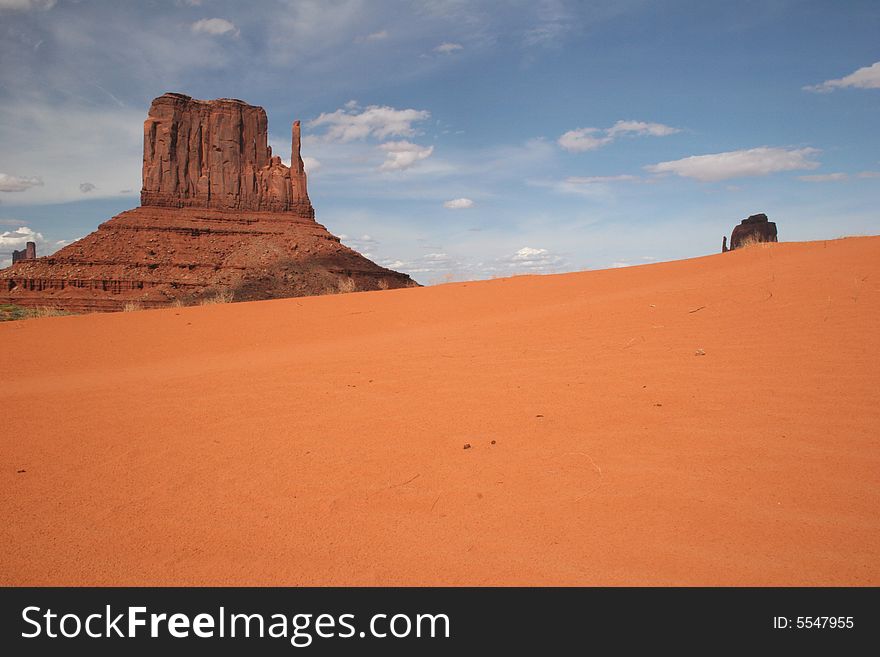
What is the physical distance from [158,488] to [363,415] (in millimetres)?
1539

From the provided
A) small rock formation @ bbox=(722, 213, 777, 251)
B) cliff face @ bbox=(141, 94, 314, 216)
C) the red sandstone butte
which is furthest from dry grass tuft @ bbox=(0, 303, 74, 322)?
small rock formation @ bbox=(722, 213, 777, 251)

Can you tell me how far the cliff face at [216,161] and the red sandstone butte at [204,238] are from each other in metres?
0.12

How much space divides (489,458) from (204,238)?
56.1 m

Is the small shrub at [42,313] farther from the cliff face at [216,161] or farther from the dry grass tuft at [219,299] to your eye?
the cliff face at [216,161]

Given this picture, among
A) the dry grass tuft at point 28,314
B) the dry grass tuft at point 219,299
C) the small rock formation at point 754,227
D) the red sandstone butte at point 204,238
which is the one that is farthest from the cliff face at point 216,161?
the small rock formation at point 754,227

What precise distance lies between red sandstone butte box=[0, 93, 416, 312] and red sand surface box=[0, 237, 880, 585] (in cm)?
2680

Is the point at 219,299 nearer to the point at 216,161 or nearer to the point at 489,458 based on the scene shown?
the point at 489,458

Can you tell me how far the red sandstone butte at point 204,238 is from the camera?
142 feet

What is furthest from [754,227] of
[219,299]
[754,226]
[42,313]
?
[42,313]

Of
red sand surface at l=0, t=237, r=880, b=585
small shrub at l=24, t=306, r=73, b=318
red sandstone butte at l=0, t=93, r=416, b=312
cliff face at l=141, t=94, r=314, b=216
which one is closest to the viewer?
red sand surface at l=0, t=237, r=880, b=585

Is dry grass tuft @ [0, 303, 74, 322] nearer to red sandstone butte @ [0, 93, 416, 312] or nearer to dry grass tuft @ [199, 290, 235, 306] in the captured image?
dry grass tuft @ [199, 290, 235, 306]

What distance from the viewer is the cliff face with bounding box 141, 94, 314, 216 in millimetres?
60438

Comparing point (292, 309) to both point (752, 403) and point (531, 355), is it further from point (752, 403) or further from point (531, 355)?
point (752, 403)

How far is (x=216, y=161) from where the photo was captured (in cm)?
6412
